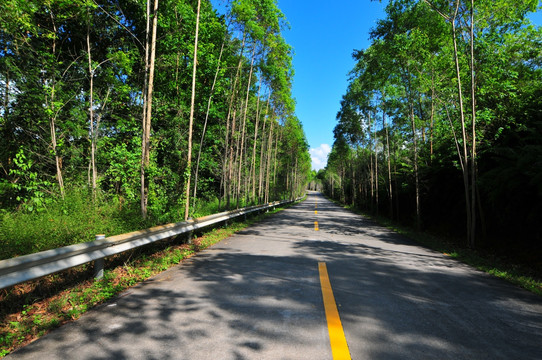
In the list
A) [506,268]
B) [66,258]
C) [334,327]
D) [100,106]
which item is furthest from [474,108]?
[100,106]

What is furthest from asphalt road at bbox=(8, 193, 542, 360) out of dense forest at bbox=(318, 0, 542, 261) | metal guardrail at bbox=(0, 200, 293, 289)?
dense forest at bbox=(318, 0, 542, 261)

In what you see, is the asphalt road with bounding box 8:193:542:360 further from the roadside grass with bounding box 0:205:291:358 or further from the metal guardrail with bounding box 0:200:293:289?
the metal guardrail with bounding box 0:200:293:289

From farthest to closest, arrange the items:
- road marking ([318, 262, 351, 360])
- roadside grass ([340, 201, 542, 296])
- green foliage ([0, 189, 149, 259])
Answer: roadside grass ([340, 201, 542, 296]) < green foliage ([0, 189, 149, 259]) < road marking ([318, 262, 351, 360])

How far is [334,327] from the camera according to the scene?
2773mm

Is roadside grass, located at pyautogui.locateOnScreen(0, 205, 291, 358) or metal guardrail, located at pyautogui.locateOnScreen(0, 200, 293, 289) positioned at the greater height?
metal guardrail, located at pyautogui.locateOnScreen(0, 200, 293, 289)

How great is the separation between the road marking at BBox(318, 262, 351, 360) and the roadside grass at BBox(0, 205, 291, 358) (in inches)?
115

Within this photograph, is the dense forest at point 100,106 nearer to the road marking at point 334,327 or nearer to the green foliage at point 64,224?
the green foliage at point 64,224

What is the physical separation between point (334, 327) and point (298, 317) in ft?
1.42

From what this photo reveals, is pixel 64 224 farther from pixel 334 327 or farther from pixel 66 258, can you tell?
pixel 334 327

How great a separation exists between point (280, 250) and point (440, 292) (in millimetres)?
3589

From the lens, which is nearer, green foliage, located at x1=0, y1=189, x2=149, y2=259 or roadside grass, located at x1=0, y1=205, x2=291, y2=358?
roadside grass, located at x1=0, y1=205, x2=291, y2=358

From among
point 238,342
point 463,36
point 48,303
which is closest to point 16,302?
point 48,303

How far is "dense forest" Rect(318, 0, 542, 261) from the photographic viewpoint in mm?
7637

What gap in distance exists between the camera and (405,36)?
11188mm
